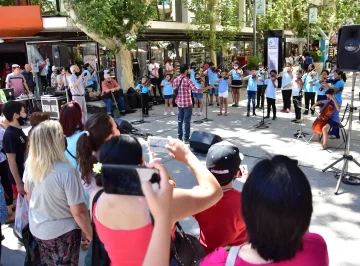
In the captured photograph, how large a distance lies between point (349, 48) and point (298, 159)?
2.30 metres

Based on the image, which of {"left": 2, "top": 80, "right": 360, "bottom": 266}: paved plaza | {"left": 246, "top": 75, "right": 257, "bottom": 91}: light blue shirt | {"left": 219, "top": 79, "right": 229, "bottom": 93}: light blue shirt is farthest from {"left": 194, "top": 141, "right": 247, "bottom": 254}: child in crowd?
{"left": 219, "top": 79, "right": 229, "bottom": 93}: light blue shirt

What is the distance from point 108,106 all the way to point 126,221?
10713 mm

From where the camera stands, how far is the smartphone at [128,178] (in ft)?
4.27

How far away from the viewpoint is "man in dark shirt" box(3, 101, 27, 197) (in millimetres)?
4035

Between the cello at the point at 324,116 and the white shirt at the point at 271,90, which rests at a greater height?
the white shirt at the point at 271,90

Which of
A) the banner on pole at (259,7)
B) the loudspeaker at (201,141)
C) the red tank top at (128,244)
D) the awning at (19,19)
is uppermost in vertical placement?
the banner on pole at (259,7)

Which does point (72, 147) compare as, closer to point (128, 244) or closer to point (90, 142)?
point (90, 142)

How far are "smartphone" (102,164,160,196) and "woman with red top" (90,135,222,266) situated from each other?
17 centimetres

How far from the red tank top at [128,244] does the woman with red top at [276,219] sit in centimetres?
37

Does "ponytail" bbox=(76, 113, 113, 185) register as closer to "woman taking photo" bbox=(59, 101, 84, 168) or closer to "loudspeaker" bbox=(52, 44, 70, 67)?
"woman taking photo" bbox=(59, 101, 84, 168)

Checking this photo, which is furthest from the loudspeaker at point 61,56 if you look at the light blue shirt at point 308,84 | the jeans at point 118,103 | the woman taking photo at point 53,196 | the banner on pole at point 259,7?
the banner on pole at point 259,7

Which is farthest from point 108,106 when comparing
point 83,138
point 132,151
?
point 132,151

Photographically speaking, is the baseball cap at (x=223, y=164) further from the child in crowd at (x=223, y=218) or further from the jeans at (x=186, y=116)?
the jeans at (x=186, y=116)

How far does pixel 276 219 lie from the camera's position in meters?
1.33
